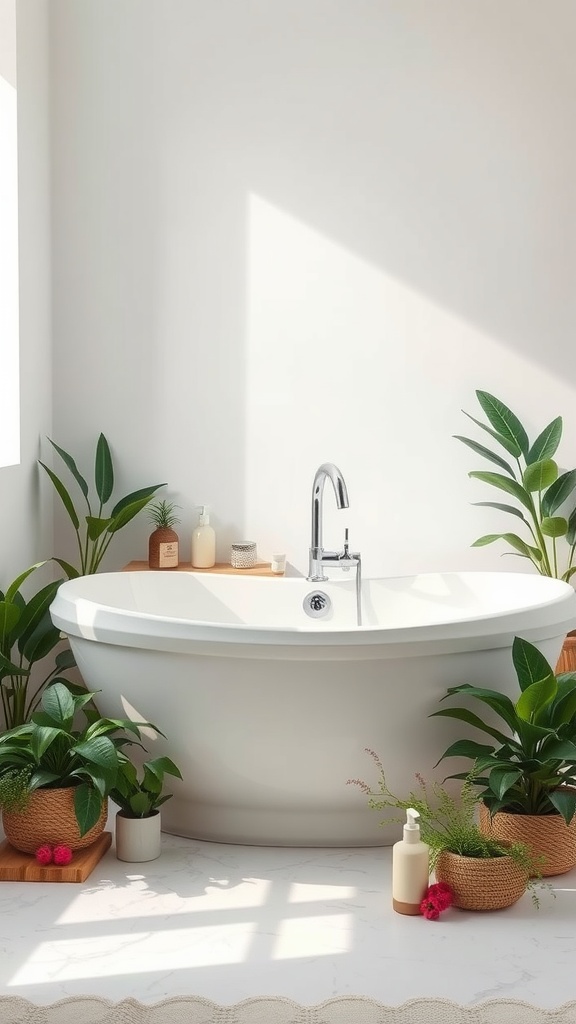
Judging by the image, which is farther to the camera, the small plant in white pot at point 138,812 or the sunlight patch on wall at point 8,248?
the sunlight patch on wall at point 8,248

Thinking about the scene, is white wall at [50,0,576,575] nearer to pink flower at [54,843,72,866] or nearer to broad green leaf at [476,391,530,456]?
broad green leaf at [476,391,530,456]

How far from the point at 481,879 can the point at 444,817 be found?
0.41 m

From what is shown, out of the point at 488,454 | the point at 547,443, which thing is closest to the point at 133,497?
the point at 488,454

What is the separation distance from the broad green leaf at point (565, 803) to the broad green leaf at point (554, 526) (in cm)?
124

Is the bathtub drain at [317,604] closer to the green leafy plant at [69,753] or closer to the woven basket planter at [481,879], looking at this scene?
the green leafy plant at [69,753]

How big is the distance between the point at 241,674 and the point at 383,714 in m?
0.38

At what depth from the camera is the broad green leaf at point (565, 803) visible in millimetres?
2646

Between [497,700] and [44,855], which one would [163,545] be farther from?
[497,700]

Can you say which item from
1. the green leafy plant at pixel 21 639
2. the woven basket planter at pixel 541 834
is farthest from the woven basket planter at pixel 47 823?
the woven basket planter at pixel 541 834

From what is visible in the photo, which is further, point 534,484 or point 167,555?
point 167,555

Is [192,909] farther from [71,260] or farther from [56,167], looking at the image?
[56,167]

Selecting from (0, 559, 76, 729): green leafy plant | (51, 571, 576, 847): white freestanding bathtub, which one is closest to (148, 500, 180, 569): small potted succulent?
(0, 559, 76, 729): green leafy plant

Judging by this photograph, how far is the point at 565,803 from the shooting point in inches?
105

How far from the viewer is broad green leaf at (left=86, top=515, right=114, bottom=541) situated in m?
3.80
